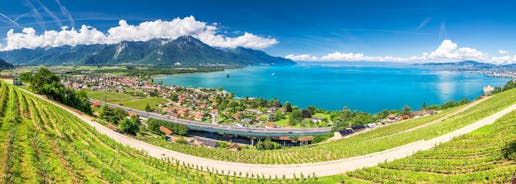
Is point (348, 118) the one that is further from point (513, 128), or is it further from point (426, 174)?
point (426, 174)

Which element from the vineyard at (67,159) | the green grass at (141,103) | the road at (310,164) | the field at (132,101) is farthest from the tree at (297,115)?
the vineyard at (67,159)

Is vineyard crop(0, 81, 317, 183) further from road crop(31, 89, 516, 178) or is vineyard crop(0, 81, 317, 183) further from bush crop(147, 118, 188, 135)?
bush crop(147, 118, 188, 135)

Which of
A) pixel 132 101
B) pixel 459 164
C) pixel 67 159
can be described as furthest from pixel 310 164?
pixel 132 101

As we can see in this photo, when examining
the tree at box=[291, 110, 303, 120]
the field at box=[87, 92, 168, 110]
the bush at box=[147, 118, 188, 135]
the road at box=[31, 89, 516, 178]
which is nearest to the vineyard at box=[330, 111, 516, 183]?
the road at box=[31, 89, 516, 178]

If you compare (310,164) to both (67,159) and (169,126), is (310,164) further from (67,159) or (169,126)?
(169,126)

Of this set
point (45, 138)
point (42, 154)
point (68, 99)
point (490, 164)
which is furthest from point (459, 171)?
point (68, 99)

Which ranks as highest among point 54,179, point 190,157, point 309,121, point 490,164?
point 54,179
